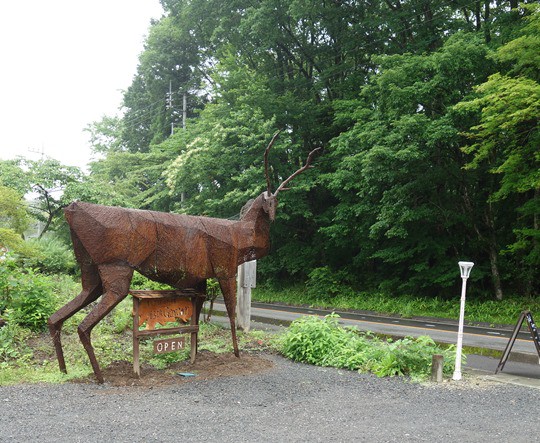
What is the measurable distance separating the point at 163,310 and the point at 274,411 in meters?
2.38

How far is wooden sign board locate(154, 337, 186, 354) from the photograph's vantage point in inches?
264

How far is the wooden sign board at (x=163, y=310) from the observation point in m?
6.61

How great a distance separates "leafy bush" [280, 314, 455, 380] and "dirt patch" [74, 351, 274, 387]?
0.60 metres

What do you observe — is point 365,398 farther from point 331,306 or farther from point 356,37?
point 356,37

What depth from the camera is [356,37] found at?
68.5ft

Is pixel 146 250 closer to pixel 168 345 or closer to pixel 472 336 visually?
pixel 168 345

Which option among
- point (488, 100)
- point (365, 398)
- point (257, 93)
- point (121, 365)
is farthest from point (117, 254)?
point (257, 93)

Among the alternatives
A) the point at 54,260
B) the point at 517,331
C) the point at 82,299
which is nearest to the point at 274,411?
the point at 82,299

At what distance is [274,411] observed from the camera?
5.16 m

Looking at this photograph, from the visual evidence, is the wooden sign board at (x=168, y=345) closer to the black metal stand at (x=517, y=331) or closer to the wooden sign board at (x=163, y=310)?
the wooden sign board at (x=163, y=310)

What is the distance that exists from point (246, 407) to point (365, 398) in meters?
1.43

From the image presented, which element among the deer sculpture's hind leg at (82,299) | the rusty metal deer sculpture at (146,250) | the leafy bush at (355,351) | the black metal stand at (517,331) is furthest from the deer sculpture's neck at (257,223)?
the black metal stand at (517,331)

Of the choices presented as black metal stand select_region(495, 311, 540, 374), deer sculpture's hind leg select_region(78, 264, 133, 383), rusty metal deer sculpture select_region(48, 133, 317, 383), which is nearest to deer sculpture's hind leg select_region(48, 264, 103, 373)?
rusty metal deer sculpture select_region(48, 133, 317, 383)

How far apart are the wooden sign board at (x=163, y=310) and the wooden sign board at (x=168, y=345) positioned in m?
0.24
